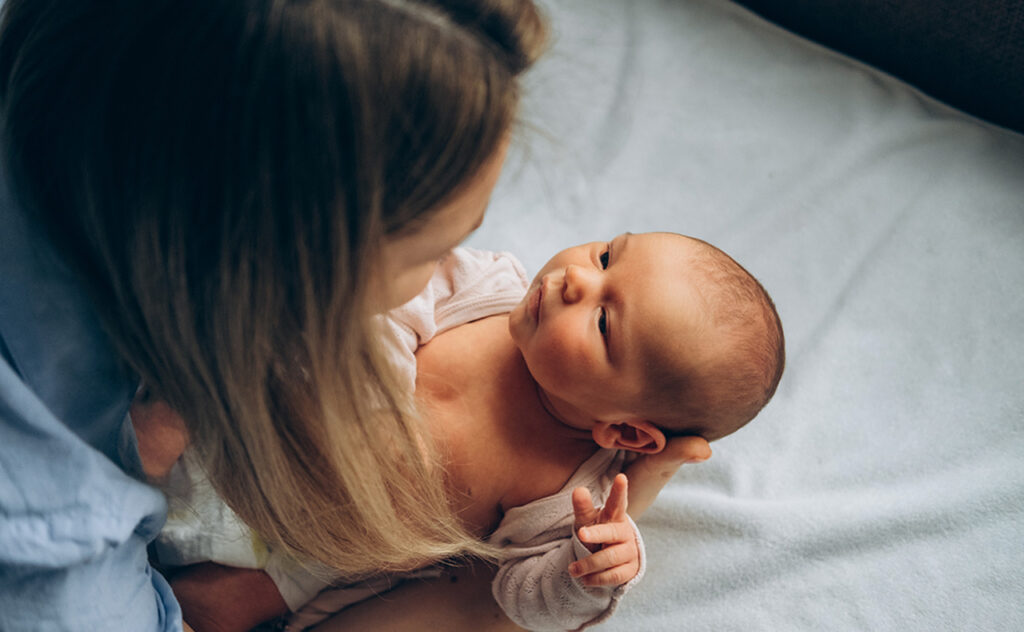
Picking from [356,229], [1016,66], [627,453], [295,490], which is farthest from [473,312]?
[1016,66]

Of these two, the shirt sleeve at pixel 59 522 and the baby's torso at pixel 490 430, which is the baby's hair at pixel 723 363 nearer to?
the baby's torso at pixel 490 430

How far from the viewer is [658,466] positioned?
796 millimetres

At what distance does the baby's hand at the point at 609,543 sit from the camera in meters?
0.70

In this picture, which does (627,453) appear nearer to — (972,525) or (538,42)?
(972,525)

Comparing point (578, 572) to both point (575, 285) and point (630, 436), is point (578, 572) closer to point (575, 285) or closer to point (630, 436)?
point (630, 436)

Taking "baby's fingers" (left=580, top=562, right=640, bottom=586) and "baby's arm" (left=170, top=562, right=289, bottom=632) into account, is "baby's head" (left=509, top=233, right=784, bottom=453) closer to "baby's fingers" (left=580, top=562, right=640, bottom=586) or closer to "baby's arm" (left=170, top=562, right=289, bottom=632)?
"baby's fingers" (left=580, top=562, right=640, bottom=586)

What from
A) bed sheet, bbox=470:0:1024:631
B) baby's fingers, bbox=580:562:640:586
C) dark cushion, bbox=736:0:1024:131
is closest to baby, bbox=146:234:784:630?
baby's fingers, bbox=580:562:640:586

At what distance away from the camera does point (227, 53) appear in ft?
1.27

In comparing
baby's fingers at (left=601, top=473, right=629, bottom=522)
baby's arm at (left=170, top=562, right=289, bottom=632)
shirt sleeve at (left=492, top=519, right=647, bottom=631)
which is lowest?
baby's arm at (left=170, top=562, right=289, bottom=632)

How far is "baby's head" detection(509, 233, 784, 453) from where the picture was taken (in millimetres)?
753

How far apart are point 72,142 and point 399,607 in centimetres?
59

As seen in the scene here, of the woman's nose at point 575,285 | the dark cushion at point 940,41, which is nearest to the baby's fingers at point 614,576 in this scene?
the woman's nose at point 575,285

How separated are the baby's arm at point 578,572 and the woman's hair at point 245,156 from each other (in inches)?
11.9

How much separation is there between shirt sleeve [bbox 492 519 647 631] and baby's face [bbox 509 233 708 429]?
0.45 feet
